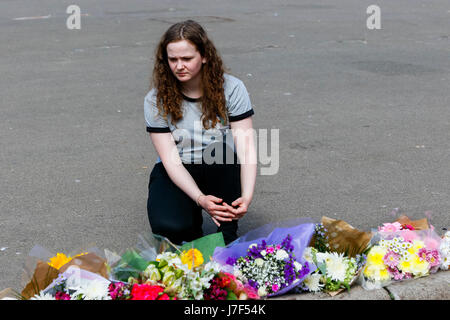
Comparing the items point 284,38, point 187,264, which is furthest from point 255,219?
point 284,38

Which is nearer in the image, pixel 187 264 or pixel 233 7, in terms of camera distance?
pixel 187 264

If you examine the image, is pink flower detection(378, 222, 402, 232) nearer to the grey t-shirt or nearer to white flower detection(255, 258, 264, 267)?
white flower detection(255, 258, 264, 267)

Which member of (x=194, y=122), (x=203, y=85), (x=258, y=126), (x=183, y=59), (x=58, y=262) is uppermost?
(x=183, y=59)

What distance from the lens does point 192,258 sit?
2779 mm

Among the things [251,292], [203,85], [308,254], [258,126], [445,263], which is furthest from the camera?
[258,126]

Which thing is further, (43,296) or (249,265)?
(249,265)

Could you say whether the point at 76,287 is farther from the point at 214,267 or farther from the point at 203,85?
the point at 203,85

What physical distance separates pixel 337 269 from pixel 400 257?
346mm

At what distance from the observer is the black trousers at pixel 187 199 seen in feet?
11.4

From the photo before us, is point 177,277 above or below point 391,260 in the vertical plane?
above

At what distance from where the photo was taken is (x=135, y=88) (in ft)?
25.7

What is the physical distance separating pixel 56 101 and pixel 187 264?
4.93 m

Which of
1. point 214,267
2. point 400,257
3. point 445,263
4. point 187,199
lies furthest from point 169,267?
point 445,263
